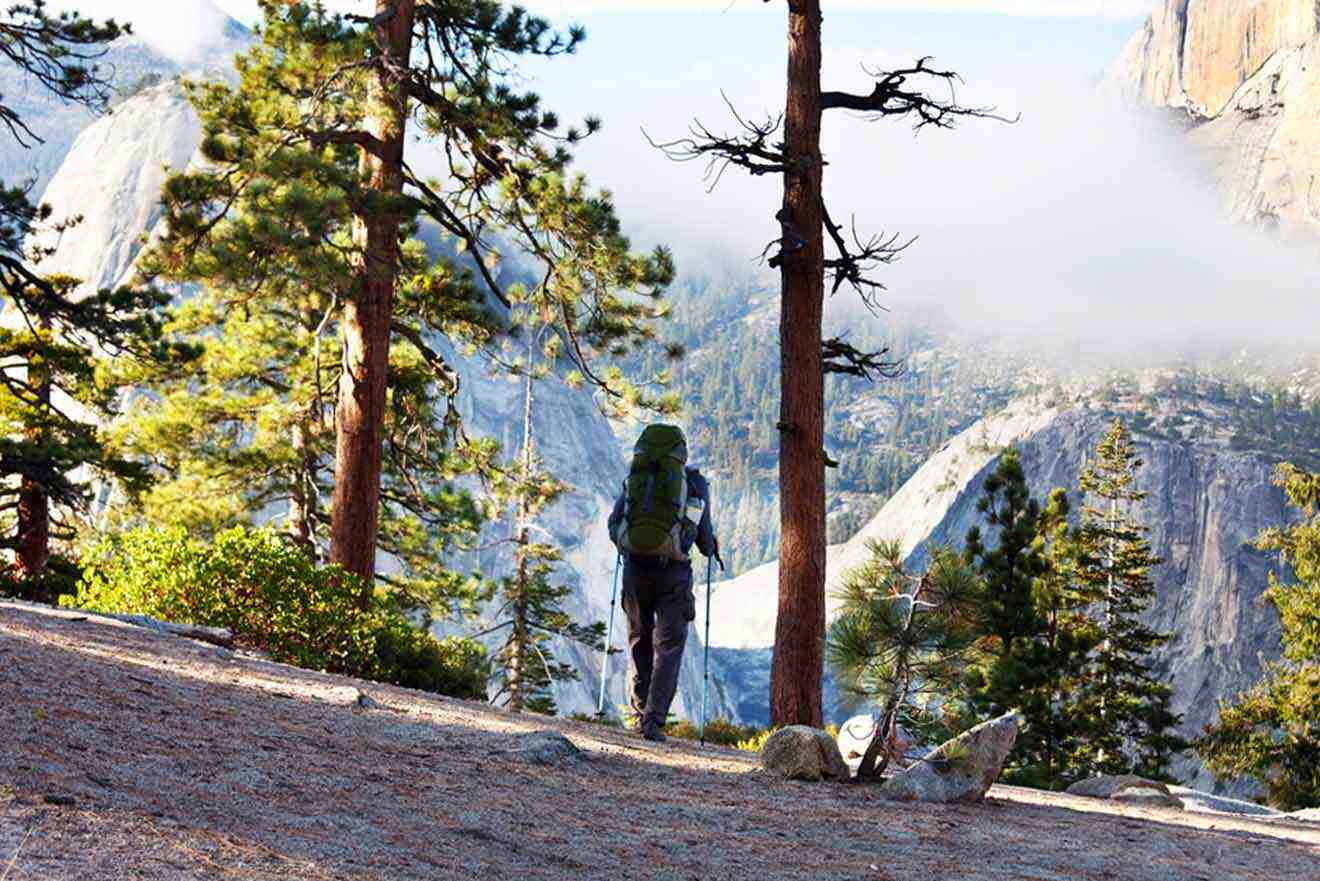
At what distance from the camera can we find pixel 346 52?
13.8 m

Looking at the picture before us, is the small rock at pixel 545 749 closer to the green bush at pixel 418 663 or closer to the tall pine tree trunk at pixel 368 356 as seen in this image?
the green bush at pixel 418 663

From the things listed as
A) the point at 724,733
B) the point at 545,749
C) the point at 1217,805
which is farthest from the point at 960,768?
the point at 724,733

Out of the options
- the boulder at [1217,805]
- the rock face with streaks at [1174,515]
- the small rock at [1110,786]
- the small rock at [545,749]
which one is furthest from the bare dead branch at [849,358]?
the rock face with streaks at [1174,515]

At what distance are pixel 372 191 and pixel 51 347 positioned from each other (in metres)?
8.49

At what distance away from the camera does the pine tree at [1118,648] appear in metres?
35.4

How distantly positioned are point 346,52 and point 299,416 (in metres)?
8.10

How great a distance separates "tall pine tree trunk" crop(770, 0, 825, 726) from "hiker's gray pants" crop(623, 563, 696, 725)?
1.73m

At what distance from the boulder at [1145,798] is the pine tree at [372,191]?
25.0 feet

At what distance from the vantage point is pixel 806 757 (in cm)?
766

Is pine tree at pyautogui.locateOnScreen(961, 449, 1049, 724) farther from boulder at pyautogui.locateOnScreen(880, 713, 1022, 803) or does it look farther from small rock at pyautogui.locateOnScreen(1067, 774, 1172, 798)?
boulder at pyautogui.locateOnScreen(880, 713, 1022, 803)

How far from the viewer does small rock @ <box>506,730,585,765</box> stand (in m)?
7.02

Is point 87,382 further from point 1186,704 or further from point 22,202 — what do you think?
point 1186,704

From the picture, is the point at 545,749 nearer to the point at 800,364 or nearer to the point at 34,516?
the point at 800,364

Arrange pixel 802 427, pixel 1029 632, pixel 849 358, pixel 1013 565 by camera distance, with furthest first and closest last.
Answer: pixel 1029 632 < pixel 1013 565 < pixel 849 358 < pixel 802 427
